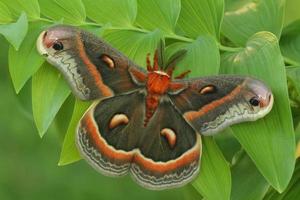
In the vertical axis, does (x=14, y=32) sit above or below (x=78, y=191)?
above

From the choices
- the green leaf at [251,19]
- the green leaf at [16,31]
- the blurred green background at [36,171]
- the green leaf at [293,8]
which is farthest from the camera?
the blurred green background at [36,171]

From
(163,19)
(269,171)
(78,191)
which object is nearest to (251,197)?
(269,171)

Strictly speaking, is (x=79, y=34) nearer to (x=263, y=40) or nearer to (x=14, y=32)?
(x=14, y=32)

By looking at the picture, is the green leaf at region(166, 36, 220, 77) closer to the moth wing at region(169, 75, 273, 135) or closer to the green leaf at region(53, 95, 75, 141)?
the moth wing at region(169, 75, 273, 135)

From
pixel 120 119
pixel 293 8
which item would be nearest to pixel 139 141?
pixel 120 119

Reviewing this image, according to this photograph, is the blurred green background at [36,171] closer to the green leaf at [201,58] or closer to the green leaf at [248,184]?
the green leaf at [248,184]

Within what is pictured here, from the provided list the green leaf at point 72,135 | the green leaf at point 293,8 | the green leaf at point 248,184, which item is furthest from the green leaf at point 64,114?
the green leaf at point 293,8
